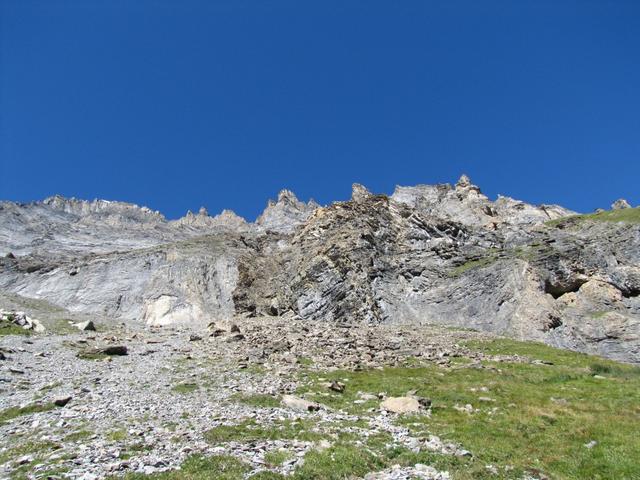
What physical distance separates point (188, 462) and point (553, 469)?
43.7 ft

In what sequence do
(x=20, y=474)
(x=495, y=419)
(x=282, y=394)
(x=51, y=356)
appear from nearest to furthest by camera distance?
(x=20, y=474)
(x=495, y=419)
(x=282, y=394)
(x=51, y=356)

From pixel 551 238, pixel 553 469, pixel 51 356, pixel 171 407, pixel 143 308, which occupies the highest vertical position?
pixel 551 238

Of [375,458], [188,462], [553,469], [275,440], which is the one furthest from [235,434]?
[553,469]

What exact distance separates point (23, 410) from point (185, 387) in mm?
8734

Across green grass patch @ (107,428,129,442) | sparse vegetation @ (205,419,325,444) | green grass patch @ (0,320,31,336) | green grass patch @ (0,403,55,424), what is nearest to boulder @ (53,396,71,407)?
green grass patch @ (0,403,55,424)

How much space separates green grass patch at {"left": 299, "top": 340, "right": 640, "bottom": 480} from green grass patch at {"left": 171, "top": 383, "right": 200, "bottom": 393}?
6624 mm

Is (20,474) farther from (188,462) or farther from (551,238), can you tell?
(551,238)

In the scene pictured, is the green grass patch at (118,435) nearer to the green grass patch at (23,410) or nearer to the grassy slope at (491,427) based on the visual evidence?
the grassy slope at (491,427)

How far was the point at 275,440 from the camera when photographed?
21.6 metres

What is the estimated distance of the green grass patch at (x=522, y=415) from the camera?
19.2 meters

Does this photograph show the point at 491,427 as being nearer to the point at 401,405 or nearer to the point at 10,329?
the point at 401,405

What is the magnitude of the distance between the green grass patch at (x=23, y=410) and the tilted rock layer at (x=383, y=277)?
165 ft

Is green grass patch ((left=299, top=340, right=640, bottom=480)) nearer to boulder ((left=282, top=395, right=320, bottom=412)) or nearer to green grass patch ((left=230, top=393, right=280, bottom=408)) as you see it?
boulder ((left=282, top=395, right=320, bottom=412))

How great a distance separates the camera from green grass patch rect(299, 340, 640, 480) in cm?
1923
